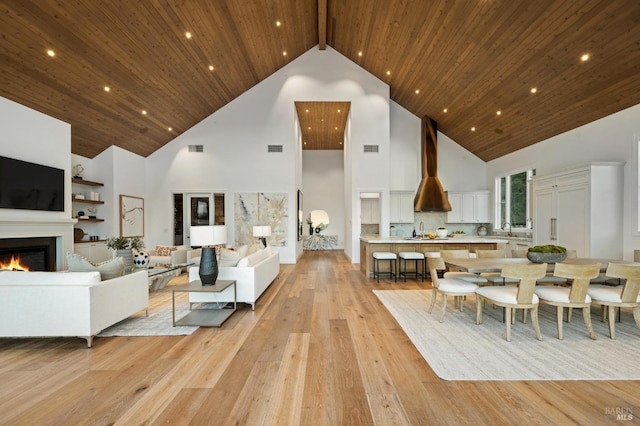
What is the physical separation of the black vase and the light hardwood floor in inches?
26.8

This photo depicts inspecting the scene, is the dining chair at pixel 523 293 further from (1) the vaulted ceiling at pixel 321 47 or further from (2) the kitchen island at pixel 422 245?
(1) the vaulted ceiling at pixel 321 47

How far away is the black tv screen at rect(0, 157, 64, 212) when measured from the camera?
4.79 meters

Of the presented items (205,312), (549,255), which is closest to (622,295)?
(549,255)

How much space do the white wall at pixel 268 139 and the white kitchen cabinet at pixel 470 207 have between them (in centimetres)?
262

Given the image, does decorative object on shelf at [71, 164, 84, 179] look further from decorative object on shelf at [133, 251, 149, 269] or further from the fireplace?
decorative object on shelf at [133, 251, 149, 269]

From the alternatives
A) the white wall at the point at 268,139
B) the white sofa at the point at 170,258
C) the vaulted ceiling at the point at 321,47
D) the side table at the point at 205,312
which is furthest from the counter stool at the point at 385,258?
the white sofa at the point at 170,258

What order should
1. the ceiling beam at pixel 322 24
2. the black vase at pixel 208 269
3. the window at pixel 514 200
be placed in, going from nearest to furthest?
the black vase at pixel 208 269
the ceiling beam at pixel 322 24
the window at pixel 514 200

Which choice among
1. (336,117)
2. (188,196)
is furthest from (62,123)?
(336,117)

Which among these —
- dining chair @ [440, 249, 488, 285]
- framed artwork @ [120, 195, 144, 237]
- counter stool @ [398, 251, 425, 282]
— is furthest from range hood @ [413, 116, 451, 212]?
framed artwork @ [120, 195, 144, 237]

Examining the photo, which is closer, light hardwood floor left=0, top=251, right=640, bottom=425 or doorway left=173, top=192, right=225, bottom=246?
light hardwood floor left=0, top=251, right=640, bottom=425

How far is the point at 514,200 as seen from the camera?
837 centimetres

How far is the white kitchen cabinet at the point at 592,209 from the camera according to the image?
5.18 meters

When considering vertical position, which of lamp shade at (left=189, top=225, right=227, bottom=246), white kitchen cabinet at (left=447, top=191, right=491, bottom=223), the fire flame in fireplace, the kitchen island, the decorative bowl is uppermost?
white kitchen cabinet at (left=447, top=191, right=491, bottom=223)

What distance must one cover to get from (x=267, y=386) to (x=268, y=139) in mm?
7658
